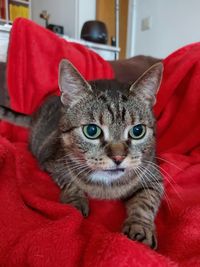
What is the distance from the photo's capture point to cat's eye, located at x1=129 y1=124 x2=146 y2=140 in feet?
2.86

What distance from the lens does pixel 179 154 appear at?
120cm

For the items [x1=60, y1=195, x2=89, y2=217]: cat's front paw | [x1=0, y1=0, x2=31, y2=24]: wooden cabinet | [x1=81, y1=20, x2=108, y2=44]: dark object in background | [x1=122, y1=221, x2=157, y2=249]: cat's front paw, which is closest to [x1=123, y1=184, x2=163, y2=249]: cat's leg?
[x1=122, y1=221, x2=157, y2=249]: cat's front paw

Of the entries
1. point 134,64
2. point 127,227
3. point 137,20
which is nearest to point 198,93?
point 134,64

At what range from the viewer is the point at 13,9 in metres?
3.54

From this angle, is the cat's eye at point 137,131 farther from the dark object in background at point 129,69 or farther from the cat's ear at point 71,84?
the dark object in background at point 129,69

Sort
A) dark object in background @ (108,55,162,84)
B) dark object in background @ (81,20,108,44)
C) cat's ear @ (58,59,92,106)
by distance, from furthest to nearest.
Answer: dark object in background @ (81,20,108,44) < dark object in background @ (108,55,162,84) < cat's ear @ (58,59,92,106)

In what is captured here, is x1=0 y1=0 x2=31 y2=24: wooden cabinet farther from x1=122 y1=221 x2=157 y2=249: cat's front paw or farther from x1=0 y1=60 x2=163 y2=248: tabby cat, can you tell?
x1=122 y1=221 x2=157 y2=249: cat's front paw

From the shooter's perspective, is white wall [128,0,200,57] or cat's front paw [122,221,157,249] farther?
white wall [128,0,200,57]

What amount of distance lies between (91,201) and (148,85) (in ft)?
1.32

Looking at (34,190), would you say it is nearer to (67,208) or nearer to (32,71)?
(67,208)

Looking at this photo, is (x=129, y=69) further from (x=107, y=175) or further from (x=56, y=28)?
(x=56, y=28)

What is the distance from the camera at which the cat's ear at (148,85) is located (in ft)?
2.96

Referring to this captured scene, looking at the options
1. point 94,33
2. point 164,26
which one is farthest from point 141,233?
point 164,26

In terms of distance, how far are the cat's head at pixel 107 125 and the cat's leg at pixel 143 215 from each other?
0.25ft
